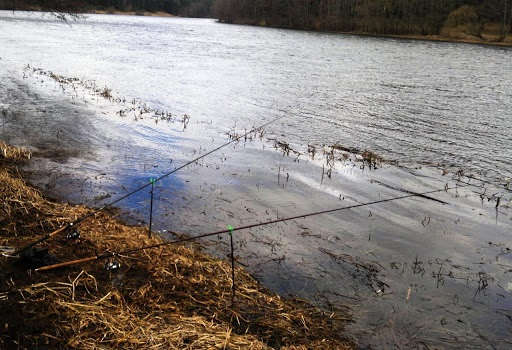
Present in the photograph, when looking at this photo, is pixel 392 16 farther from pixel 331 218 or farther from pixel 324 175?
pixel 331 218

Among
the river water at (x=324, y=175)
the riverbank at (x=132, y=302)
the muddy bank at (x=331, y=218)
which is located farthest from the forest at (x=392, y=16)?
the riverbank at (x=132, y=302)

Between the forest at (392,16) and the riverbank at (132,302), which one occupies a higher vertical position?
the forest at (392,16)

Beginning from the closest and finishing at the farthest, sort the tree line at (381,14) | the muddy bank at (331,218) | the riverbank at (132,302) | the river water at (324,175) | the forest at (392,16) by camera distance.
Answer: the riverbank at (132,302) < the muddy bank at (331,218) < the river water at (324,175) < the forest at (392,16) < the tree line at (381,14)

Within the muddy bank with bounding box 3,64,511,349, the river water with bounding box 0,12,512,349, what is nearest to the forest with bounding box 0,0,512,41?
the river water with bounding box 0,12,512,349

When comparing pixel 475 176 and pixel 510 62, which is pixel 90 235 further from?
pixel 510 62

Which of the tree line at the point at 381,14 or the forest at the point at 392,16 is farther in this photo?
the tree line at the point at 381,14

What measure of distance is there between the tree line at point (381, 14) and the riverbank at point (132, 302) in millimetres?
91673

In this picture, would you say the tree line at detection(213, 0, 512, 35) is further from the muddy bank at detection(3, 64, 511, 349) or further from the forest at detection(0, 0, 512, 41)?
the muddy bank at detection(3, 64, 511, 349)

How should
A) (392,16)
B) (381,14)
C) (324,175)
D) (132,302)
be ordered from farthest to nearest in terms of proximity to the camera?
(381,14) < (392,16) < (324,175) < (132,302)

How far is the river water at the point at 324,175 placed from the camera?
20.9ft

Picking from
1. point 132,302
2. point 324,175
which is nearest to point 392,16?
point 324,175

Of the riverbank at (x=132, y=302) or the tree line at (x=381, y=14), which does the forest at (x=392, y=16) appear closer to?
the tree line at (x=381, y=14)

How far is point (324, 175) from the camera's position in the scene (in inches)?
455

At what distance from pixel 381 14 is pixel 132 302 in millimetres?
103951
